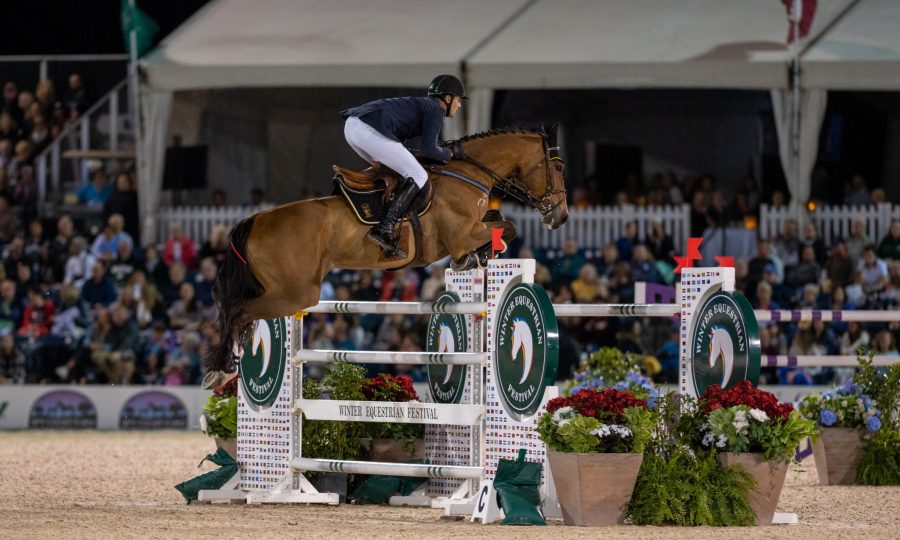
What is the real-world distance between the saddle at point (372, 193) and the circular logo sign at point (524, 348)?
79cm

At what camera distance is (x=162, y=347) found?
1404 cm

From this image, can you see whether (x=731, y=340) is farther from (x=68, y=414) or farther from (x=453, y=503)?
(x=68, y=414)

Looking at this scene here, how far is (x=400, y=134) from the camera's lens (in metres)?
7.39

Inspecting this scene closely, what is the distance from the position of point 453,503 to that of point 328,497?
37.7 inches

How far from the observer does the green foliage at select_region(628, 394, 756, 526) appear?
21.1 feet

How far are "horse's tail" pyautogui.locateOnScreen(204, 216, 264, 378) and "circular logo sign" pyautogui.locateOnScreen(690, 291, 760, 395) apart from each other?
91.0 inches

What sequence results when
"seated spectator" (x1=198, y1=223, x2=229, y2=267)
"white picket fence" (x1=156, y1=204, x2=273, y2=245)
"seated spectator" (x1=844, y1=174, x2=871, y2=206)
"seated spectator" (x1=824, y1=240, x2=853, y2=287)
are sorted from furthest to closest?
"white picket fence" (x1=156, y1=204, x2=273, y2=245) → "seated spectator" (x1=844, y1=174, x2=871, y2=206) → "seated spectator" (x1=198, y1=223, x2=229, y2=267) → "seated spectator" (x1=824, y1=240, x2=853, y2=287)

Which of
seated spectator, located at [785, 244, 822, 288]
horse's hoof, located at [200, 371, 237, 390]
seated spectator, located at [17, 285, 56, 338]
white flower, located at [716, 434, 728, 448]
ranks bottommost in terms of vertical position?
white flower, located at [716, 434, 728, 448]

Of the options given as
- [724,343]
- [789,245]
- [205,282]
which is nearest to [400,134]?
[724,343]

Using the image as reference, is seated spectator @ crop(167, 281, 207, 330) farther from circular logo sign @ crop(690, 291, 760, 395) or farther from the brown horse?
circular logo sign @ crop(690, 291, 760, 395)

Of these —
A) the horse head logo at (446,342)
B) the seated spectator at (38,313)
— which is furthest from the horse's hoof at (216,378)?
the seated spectator at (38,313)

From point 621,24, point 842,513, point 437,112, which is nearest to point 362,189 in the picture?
point 437,112

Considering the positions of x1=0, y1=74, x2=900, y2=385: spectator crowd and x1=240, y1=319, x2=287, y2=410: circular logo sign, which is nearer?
x1=240, y1=319, x2=287, y2=410: circular logo sign

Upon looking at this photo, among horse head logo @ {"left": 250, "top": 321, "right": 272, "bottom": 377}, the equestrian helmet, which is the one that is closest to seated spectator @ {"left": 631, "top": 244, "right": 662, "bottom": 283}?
horse head logo @ {"left": 250, "top": 321, "right": 272, "bottom": 377}
